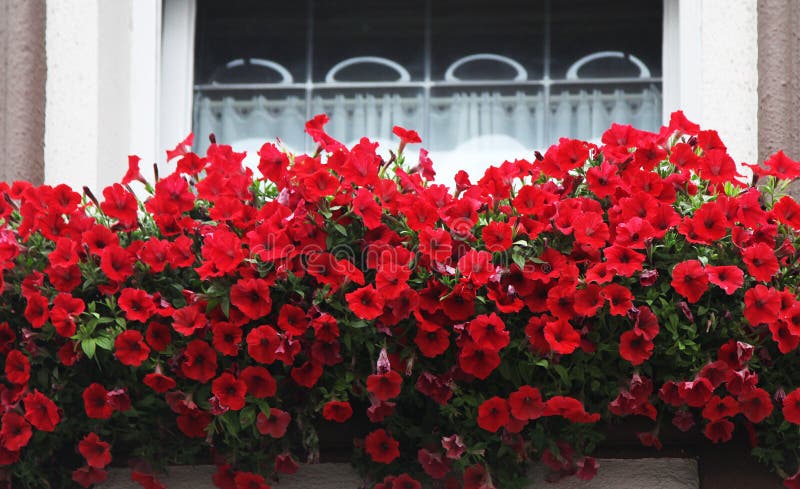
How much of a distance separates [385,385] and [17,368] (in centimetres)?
81

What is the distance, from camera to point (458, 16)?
157 inches

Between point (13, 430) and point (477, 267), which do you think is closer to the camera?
point (477, 267)

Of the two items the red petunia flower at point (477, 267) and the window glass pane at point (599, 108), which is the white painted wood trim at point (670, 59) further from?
the red petunia flower at point (477, 267)

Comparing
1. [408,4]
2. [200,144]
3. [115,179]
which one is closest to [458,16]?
A: [408,4]

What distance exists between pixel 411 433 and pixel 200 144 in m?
1.45

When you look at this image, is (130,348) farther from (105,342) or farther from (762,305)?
(762,305)

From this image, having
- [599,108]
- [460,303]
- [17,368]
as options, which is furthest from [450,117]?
[17,368]

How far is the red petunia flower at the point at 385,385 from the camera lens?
274cm

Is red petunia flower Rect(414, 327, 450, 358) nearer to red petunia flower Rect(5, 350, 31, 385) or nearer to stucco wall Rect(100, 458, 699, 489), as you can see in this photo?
stucco wall Rect(100, 458, 699, 489)

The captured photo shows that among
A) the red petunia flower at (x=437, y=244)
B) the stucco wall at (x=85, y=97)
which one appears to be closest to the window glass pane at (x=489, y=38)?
the stucco wall at (x=85, y=97)

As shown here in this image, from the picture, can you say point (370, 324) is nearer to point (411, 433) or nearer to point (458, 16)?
point (411, 433)

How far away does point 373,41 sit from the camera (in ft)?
13.1

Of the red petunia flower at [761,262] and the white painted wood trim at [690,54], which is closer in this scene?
the red petunia flower at [761,262]

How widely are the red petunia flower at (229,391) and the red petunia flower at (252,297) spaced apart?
141mm
